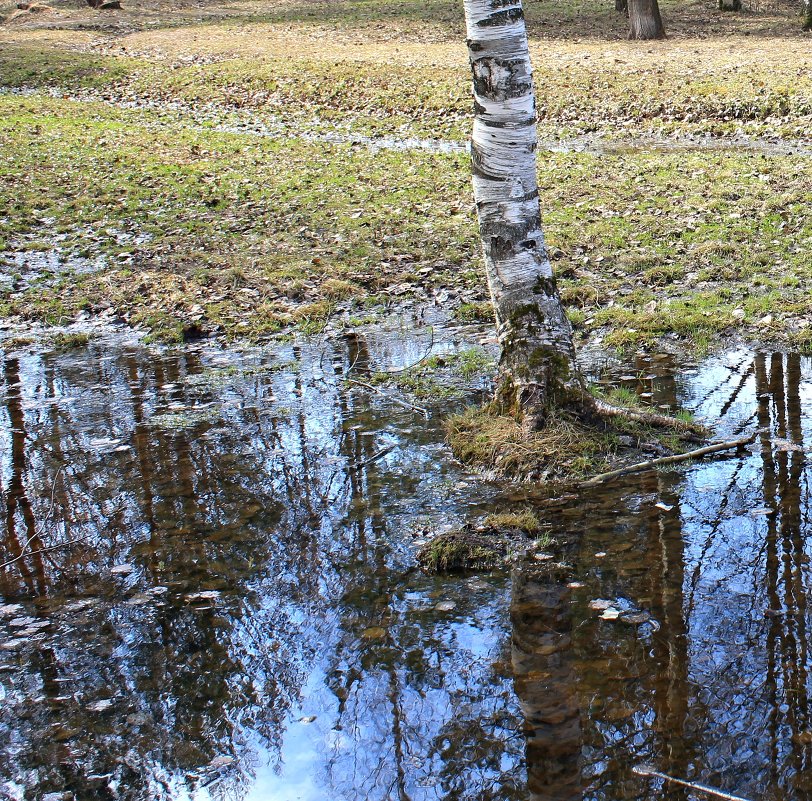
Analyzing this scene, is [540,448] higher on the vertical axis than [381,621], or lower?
higher

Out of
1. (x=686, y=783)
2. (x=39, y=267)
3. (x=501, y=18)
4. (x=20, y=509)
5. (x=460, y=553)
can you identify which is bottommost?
(x=686, y=783)

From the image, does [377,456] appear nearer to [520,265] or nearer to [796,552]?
[520,265]

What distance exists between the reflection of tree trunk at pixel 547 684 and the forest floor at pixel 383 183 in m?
3.92

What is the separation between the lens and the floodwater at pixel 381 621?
3191mm

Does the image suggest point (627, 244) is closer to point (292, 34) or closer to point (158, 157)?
point (158, 157)

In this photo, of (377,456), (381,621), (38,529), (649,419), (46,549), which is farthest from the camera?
(377,456)

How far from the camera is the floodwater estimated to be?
3191 millimetres

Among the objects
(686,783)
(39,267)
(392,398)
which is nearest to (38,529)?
(392,398)

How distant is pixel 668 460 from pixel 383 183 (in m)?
9.01

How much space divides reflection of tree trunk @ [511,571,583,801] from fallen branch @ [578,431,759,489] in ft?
3.42

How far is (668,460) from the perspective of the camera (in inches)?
210

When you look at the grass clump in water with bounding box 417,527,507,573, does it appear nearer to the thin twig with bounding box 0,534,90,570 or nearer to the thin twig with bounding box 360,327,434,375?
the thin twig with bounding box 0,534,90,570

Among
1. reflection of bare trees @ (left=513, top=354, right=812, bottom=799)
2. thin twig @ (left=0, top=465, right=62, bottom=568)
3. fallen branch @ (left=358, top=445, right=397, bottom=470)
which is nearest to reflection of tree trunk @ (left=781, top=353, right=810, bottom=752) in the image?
reflection of bare trees @ (left=513, top=354, right=812, bottom=799)

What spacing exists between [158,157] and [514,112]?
11.8 meters
